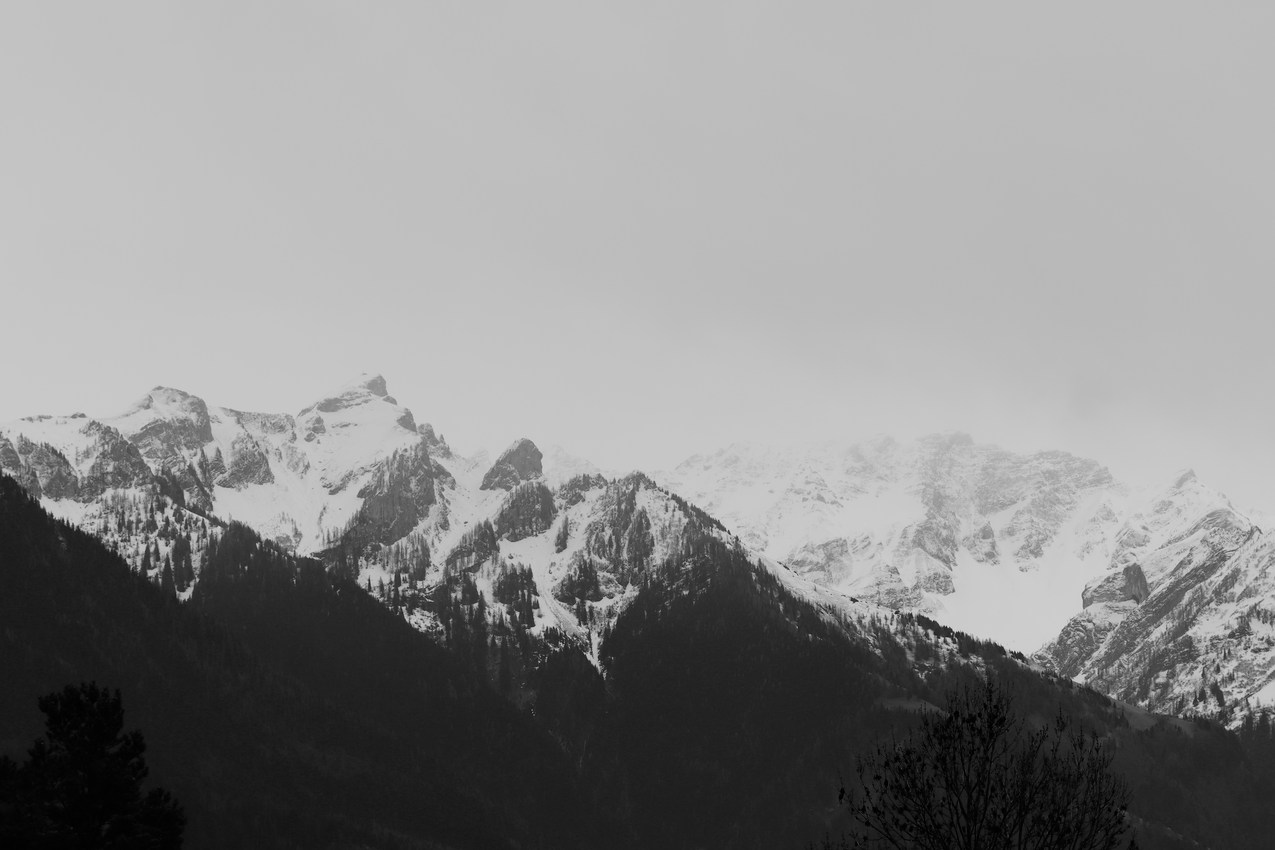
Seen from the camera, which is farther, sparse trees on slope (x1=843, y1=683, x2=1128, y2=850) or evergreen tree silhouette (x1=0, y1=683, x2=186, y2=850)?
evergreen tree silhouette (x1=0, y1=683, x2=186, y2=850)

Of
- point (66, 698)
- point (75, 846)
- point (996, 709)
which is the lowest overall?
point (75, 846)

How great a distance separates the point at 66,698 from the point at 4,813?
8299mm

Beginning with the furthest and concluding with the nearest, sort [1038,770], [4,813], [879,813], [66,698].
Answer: [66,698], [4,813], [1038,770], [879,813]

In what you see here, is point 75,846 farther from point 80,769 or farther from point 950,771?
point 950,771

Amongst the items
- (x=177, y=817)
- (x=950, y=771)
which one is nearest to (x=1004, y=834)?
(x=950, y=771)

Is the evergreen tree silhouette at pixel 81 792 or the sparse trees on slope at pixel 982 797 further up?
the sparse trees on slope at pixel 982 797

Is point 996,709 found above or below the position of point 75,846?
above

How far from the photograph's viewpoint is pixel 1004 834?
56.7 metres

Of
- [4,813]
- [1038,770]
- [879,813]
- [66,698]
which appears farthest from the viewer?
[66,698]

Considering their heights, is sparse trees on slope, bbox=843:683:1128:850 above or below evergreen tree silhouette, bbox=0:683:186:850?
above

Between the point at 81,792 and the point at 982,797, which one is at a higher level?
the point at 982,797

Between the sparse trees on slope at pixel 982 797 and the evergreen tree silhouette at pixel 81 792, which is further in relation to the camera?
the evergreen tree silhouette at pixel 81 792

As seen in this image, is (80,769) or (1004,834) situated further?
(80,769)

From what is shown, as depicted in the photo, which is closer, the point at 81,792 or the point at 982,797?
the point at 982,797
